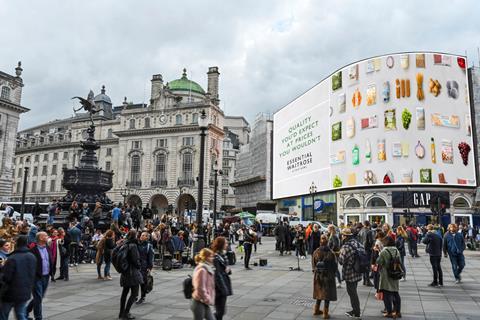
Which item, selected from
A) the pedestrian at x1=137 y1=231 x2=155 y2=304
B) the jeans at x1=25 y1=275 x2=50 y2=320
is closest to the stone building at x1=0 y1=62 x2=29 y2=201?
the pedestrian at x1=137 y1=231 x2=155 y2=304

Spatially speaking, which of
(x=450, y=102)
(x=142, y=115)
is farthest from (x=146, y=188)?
(x=450, y=102)

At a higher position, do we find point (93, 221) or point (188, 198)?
point (188, 198)

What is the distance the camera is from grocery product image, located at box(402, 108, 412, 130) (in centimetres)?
4722

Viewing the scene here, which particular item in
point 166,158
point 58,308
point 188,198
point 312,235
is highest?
point 166,158

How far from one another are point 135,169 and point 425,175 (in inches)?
2031

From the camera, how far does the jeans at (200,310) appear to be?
5.85 meters

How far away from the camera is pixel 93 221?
68.5ft

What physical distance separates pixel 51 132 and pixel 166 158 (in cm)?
4196

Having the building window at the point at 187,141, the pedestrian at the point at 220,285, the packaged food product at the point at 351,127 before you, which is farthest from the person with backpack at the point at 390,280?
the building window at the point at 187,141

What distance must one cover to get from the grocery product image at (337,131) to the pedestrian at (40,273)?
47.4 metres

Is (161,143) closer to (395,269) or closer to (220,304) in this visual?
(395,269)

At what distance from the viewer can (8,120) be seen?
58938 mm

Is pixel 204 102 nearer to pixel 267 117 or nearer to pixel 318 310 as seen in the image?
pixel 267 117

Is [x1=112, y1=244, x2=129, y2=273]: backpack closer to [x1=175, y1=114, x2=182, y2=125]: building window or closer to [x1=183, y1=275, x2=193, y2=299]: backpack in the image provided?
[x1=183, y1=275, x2=193, y2=299]: backpack
